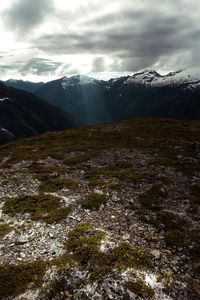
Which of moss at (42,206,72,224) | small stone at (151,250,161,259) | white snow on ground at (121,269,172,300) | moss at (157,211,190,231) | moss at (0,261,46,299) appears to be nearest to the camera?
white snow on ground at (121,269,172,300)

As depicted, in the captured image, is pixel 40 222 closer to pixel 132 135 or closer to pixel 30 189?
pixel 30 189

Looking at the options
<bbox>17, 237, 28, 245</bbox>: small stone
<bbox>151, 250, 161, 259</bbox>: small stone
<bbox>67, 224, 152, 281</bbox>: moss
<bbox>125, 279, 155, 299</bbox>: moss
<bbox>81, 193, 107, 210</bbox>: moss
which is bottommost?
<bbox>125, 279, 155, 299</bbox>: moss

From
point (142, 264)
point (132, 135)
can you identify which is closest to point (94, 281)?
point (142, 264)

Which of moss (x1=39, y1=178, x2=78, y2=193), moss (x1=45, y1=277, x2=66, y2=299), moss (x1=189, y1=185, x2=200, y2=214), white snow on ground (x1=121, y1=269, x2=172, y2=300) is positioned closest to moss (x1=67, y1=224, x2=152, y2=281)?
white snow on ground (x1=121, y1=269, x2=172, y2=300)

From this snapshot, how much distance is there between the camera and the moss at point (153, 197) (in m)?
35.0

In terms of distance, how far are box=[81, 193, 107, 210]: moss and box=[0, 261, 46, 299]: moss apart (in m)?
9.92

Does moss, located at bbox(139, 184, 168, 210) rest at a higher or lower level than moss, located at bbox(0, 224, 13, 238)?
lower

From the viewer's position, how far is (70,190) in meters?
39.2

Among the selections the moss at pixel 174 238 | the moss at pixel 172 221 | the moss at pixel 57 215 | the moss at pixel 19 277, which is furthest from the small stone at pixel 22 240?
the moss at pixel 172 221

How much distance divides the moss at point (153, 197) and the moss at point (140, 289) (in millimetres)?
12210

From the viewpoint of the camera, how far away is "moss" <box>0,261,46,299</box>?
2283cm

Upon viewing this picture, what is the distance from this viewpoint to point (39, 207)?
33.9m

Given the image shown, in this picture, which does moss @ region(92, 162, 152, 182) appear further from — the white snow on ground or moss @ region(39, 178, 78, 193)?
the white snow on ground

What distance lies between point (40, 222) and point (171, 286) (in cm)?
1225
